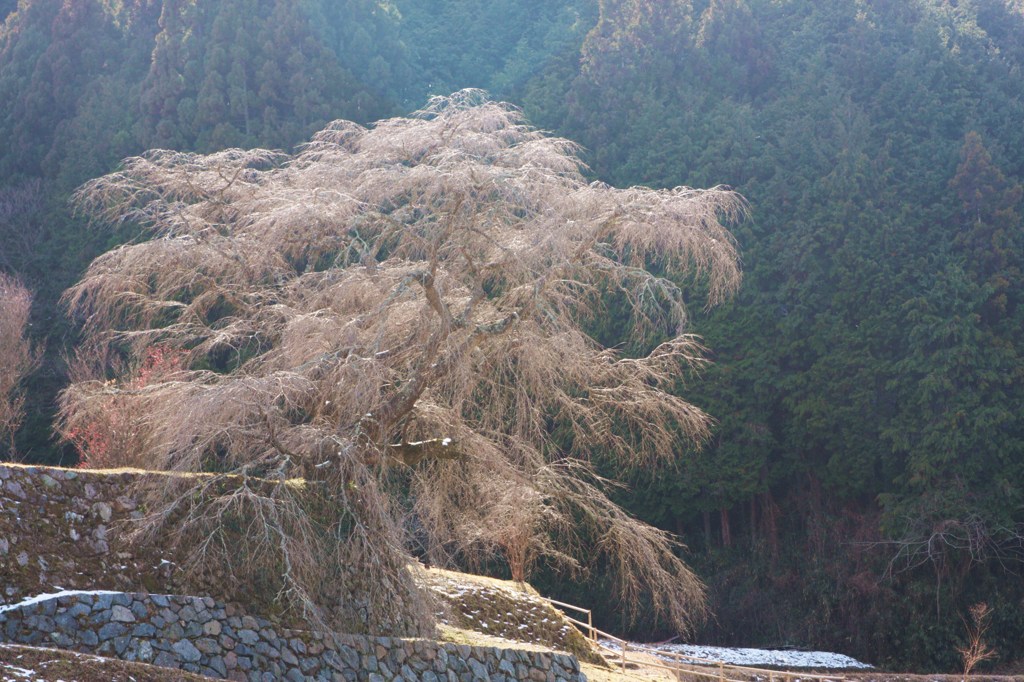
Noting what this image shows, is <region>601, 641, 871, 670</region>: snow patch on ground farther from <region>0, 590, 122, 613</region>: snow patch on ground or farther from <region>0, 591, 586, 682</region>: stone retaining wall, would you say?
<region>0, 590, 122, 613</region>: snow patch on ground

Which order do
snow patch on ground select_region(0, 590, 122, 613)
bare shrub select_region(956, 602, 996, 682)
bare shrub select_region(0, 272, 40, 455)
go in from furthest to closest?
bare shrub select_region(0, 272, 40, 455) < bare shrub select_region(956, 602, 996, 682) < snow patch on ground select_region(0, 590, 122, 613)

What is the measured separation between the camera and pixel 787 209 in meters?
24.2

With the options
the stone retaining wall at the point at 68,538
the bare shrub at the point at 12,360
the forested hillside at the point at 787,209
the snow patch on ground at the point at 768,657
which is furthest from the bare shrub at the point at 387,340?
the forested hillside at the point at 787,209

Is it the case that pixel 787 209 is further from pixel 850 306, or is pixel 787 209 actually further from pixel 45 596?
pixel 45 596

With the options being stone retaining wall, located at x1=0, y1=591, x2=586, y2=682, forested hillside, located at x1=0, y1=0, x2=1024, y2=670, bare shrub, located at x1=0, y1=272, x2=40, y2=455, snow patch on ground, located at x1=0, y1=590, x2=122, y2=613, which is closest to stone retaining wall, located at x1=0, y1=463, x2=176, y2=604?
snow patch on ground, located at x1=0, y1=590, x2=122, y2=613

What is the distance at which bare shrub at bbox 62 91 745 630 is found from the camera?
8.24 metres

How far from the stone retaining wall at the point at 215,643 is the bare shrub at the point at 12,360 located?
10.8 metres

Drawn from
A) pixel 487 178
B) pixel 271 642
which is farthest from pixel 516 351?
pixel 271 642

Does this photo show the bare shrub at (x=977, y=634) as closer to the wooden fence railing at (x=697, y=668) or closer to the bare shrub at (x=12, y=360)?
the wooden fence railing at (x=697, y=668)

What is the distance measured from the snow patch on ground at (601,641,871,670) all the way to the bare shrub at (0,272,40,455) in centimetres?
1087

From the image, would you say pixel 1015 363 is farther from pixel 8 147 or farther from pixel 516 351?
pixel 8 147

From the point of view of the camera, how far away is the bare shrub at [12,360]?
17.3 meters

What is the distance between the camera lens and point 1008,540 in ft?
60.6

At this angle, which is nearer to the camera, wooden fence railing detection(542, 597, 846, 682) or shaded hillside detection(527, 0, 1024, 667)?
wooden fence railing detection(542, 597, 846, 682)
